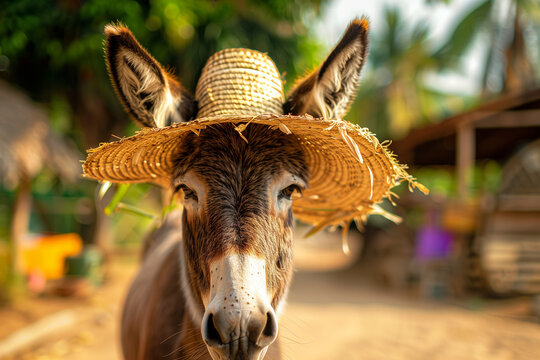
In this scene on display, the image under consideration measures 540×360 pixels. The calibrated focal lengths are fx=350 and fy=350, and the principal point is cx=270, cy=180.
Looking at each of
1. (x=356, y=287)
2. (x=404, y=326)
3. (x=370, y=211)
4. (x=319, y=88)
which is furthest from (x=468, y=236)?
(x=319, y=88)

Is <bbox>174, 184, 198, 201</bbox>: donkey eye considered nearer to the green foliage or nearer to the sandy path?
the sandy path

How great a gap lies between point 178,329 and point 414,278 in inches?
326

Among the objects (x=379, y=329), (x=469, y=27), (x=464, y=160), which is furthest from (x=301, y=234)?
(x=469, y=27)

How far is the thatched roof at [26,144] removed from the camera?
17.7ft

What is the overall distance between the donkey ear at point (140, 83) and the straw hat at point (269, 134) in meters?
0.13

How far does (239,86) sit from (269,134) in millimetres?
279

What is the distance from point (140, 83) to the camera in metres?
1.61

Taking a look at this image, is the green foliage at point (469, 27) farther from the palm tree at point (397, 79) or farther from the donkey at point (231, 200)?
the donkey at point (231, 200)

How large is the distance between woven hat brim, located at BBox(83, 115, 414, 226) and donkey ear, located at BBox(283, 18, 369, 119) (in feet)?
0.55

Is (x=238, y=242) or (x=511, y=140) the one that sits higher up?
(x=511, y=140)

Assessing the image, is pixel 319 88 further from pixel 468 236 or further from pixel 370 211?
pixel 468 236

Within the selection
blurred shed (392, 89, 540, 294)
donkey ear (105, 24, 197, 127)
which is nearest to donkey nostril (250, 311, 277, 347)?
donkey ear (105, 24, 197, 127)

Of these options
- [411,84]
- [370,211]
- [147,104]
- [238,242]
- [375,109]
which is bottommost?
[238,242]

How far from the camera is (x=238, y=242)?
1285mm
